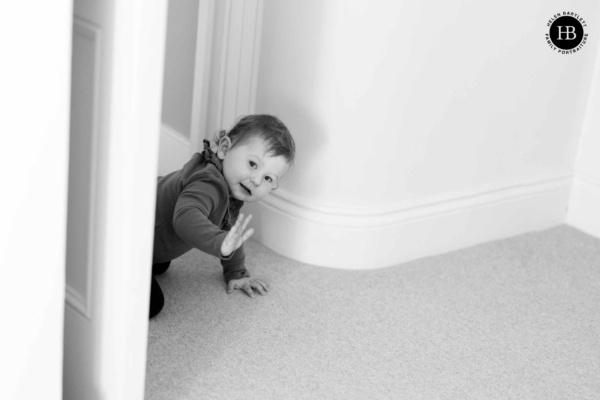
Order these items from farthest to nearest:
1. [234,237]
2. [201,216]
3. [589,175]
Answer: [589,175] < [201,216] < [234,237]

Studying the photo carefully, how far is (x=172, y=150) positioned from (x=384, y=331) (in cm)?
85

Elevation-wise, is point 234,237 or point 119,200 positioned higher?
point 119,200

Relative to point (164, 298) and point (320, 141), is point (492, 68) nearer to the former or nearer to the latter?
point (320, 141)

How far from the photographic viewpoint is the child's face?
1797mm

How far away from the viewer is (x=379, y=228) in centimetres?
207

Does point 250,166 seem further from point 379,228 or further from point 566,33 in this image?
point 566,33

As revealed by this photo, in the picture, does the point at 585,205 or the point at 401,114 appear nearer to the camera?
the point at 401,114

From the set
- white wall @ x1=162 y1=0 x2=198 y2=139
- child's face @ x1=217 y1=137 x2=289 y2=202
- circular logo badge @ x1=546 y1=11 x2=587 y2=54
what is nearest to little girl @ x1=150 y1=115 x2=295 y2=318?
child's face @ x1=217 y1=137 x2=289 y2=202

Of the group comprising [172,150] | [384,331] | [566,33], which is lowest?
[384,331]

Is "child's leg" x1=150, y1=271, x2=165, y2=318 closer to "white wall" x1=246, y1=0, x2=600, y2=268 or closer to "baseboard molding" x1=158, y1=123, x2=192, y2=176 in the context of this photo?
"white wall" x1=246, y1=0, x2=600, y2=268

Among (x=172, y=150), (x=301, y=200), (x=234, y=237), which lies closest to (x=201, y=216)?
(x=234, y=237)

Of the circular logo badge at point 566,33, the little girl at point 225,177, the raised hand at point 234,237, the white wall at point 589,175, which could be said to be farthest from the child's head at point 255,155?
the white wall at point 589,175

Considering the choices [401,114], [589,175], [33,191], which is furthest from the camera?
[589,175]

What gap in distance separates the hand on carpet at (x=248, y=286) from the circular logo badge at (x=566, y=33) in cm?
95
